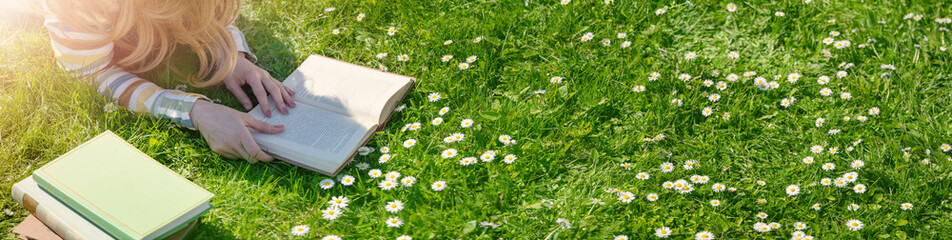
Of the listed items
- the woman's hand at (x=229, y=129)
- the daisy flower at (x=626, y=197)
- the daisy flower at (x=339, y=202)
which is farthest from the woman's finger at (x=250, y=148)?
the daisy flower at (x=626, y=197)

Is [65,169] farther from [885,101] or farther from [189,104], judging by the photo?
[885,101]

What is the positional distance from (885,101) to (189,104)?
295 centimetres

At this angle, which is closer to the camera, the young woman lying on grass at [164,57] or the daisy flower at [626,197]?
the daisy flower at [626,197]

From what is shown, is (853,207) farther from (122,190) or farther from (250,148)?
(122,190)

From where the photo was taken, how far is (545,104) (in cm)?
311

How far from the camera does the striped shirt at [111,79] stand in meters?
2.77

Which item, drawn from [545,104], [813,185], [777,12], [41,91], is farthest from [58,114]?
[777,12]

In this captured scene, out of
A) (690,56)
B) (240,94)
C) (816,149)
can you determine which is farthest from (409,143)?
(816,149)

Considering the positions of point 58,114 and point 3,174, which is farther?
point 58,114

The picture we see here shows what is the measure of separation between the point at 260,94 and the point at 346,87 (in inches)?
14.1

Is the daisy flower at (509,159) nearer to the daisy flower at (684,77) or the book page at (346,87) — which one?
the book page at (346,87)

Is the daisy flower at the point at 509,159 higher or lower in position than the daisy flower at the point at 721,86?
lower

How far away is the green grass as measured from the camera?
2.56 meters

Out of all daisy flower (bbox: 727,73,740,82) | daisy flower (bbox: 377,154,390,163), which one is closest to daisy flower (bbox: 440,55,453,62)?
daisy flower (bbox: 377,154,390,163)
